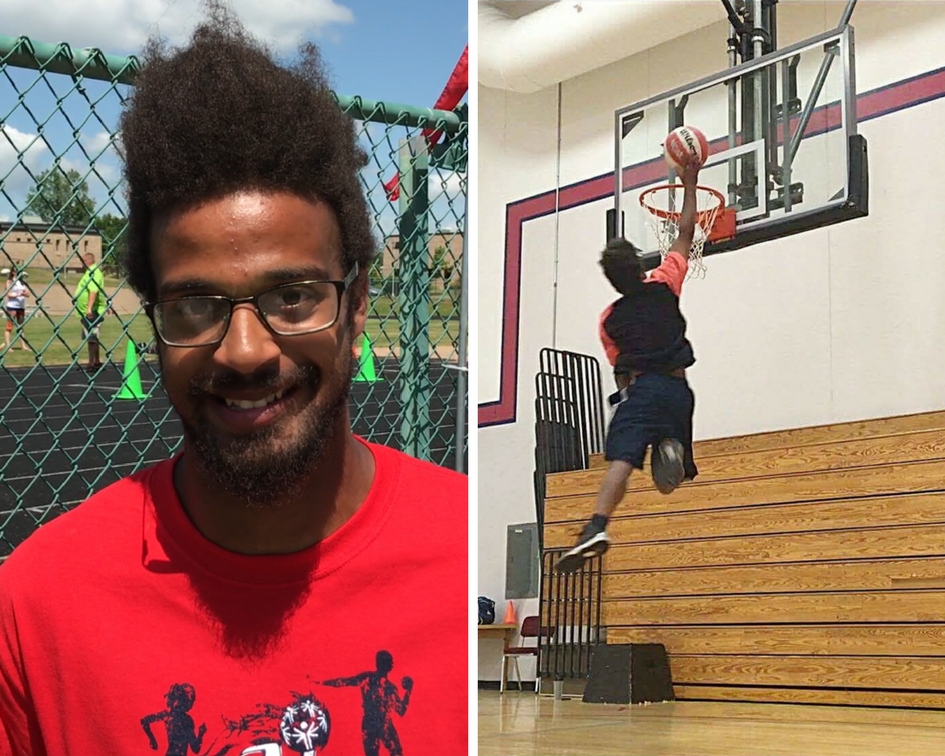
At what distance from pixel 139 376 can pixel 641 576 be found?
1.02 metres

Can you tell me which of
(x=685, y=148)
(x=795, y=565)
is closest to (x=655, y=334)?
(x=685, y=148)

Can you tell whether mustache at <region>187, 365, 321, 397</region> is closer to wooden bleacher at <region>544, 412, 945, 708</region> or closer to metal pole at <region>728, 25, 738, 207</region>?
wooden bleacher at <region>544, 412, 945, 708</region>

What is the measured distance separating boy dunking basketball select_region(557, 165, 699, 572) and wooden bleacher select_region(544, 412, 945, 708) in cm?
4

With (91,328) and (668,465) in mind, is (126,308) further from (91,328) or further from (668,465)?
(668,465)

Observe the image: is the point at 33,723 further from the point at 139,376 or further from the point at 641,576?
the point at 641,576

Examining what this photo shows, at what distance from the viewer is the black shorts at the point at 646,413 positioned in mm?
2174

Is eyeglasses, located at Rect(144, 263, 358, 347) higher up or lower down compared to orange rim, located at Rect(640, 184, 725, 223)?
lower down

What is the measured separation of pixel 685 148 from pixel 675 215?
141mm

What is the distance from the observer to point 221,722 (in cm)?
114

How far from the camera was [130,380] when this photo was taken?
1.69m

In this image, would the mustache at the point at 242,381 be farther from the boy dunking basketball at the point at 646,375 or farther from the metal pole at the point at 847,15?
the metal pole at the point at 847,15

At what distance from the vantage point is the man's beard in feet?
3.75

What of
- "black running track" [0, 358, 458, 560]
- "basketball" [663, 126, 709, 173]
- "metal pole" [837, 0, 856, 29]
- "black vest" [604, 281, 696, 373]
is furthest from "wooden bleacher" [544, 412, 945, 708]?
"metal pole" [837, 0, 856, 29]

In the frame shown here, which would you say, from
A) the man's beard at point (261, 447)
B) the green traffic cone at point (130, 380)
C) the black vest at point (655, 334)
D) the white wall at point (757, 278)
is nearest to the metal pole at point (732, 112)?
the white wall at point (757, 278)
